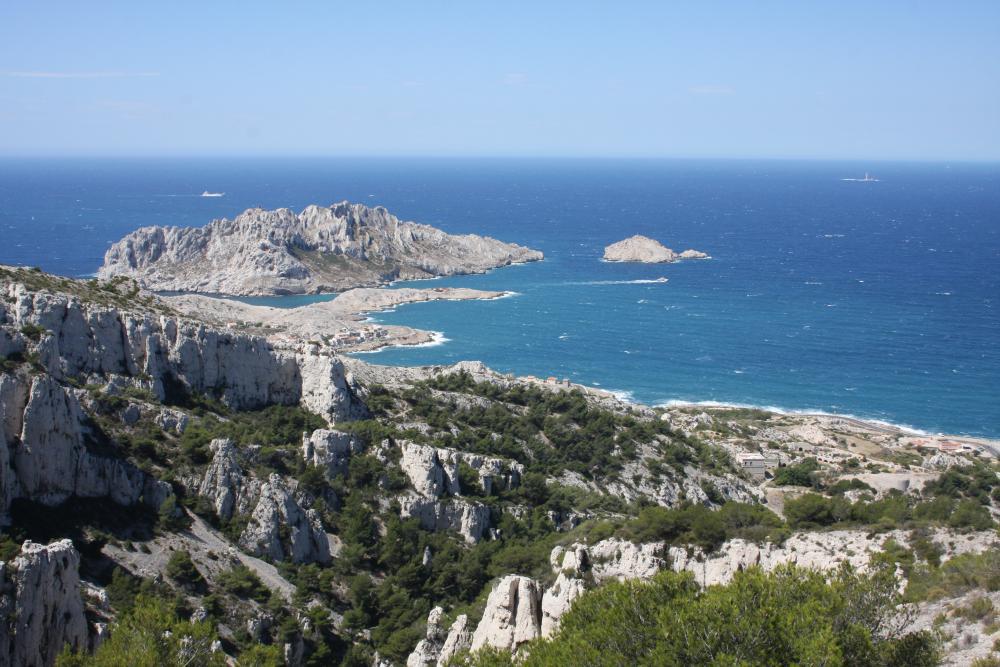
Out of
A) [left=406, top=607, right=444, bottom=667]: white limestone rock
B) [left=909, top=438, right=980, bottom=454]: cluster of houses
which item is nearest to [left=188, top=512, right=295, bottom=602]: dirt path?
[left=406, top=607, right=444, bottom=667]: white limestone rock

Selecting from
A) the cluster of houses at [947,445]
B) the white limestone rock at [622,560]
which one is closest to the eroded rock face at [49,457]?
the white limestone rock at [622,560]

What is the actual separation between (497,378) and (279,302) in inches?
2831

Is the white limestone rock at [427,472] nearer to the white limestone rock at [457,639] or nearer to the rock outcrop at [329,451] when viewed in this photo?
the rock outcrop at [329,451]

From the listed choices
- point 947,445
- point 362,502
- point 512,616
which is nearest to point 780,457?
point 947,445

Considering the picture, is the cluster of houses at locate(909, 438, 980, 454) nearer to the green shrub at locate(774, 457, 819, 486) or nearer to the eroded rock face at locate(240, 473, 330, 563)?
the green shrub at locate(774, 457, 819, 486)

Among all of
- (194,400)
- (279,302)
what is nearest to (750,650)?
(194,400)

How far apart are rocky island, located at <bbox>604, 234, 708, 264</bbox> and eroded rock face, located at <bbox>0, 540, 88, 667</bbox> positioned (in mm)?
137299

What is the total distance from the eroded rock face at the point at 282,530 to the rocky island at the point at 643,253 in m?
127

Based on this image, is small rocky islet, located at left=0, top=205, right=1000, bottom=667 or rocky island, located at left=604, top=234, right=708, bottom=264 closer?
small rocky islet, located at left=0, top=205, right=1000, bottom=667

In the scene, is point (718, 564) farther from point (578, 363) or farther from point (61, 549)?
point (578, 363)

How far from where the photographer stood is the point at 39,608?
19.4 meters

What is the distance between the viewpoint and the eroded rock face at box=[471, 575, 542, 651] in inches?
857

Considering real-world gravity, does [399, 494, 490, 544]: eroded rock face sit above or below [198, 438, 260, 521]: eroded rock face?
below

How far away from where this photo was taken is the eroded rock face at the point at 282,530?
28759mm
